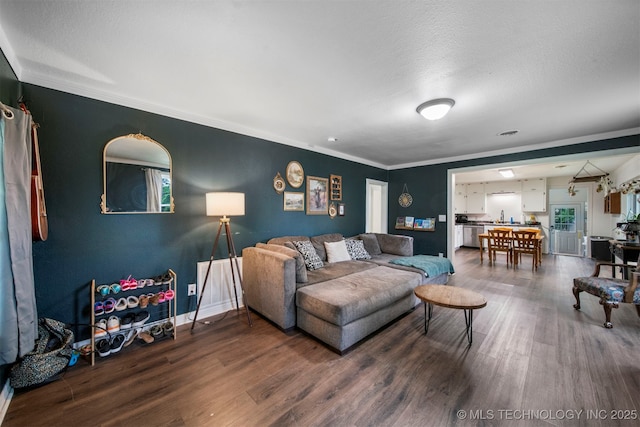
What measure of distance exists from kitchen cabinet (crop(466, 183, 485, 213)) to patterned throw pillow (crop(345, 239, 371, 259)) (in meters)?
6.20

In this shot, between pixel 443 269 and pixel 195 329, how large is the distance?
367 centimetres

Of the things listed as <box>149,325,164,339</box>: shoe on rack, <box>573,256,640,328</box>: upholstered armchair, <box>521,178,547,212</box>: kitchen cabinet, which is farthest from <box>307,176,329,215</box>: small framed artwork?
<box>521,178,547,212</box>: kitchen cabinet

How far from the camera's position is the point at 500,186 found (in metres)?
7.80

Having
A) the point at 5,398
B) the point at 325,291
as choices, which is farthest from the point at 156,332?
the point at 325,291

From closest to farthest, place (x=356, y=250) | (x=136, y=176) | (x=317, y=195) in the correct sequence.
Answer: (x=136, y=176) → (x=356, y=250) → (x=317, y=195)

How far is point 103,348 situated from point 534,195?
1013cm

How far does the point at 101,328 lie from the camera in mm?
2150

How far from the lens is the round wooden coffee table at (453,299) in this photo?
219cm

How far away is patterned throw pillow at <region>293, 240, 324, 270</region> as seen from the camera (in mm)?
3318

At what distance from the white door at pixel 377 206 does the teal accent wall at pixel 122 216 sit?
2.59 metres

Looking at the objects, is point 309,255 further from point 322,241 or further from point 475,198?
point 475,198

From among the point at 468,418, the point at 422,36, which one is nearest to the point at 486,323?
the point at 468,418

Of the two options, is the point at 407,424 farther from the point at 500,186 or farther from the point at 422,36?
the point at 500,186

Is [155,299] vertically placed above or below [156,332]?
above
